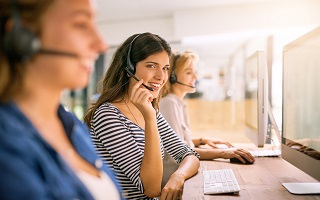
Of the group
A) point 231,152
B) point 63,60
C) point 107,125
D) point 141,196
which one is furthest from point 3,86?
point 231,152

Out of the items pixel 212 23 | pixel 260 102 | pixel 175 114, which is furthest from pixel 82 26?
pixel 212 23

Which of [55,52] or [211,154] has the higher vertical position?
[55,52]

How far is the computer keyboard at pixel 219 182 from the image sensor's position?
1.14 m

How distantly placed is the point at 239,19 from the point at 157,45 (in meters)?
4.20

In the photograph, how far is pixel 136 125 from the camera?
1.37 meters

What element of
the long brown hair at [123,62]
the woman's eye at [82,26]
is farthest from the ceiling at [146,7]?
the woman's eye at [82,26]

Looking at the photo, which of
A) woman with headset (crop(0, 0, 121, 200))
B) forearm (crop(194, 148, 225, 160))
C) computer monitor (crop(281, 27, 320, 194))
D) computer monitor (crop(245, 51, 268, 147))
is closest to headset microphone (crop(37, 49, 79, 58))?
woman with headset (crop(0, 0, 121, 200))

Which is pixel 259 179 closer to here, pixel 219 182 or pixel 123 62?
pixel 219 182

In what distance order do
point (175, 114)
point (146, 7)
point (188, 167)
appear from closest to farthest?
point (188, 167)
point (175, 114)
point (146, 7)

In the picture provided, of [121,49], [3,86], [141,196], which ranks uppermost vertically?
[121,49]

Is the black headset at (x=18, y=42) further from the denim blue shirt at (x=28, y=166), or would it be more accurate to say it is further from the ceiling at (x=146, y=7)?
the ceiling at (x=146, y=7)

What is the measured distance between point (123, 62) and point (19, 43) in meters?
0.95

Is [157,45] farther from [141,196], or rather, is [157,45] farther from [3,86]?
[3,86]

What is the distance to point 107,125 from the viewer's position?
1.28m
